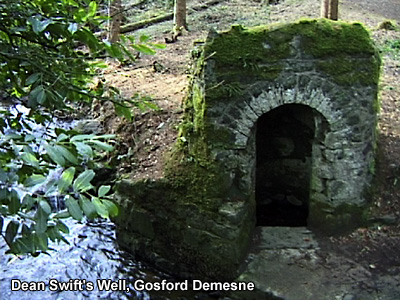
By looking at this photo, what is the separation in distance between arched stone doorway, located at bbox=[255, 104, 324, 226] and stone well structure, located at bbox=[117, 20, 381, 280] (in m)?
1.32

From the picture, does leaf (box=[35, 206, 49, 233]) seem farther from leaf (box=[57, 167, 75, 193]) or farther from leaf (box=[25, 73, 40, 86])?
leaf (box=[25, 73, 40, 86])

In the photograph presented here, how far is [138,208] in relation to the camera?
21.9ft

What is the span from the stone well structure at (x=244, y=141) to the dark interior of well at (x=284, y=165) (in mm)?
1327

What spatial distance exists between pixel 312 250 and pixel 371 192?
3.77 feet

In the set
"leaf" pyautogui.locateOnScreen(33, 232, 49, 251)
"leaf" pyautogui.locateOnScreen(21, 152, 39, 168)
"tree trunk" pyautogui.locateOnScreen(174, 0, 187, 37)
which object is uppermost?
"tree trunk" pyautogui.locateOnScreen(174, 0, 187, 37)

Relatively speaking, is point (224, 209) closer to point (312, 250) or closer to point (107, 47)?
point (312, 250)

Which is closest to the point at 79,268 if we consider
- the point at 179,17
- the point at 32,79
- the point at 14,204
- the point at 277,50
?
the point at 277,50

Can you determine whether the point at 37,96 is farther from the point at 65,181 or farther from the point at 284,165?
the point at 284,165

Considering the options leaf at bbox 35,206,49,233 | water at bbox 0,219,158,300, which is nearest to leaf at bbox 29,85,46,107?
leaf at bbox 35,206,49,233

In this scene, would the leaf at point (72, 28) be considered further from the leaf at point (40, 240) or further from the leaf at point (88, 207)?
the leaf at point (40, 240)

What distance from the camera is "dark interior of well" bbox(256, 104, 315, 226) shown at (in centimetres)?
771

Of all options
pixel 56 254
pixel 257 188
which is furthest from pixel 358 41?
pixel 56 254

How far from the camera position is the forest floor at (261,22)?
6.27 metres

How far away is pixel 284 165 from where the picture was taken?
809cm
